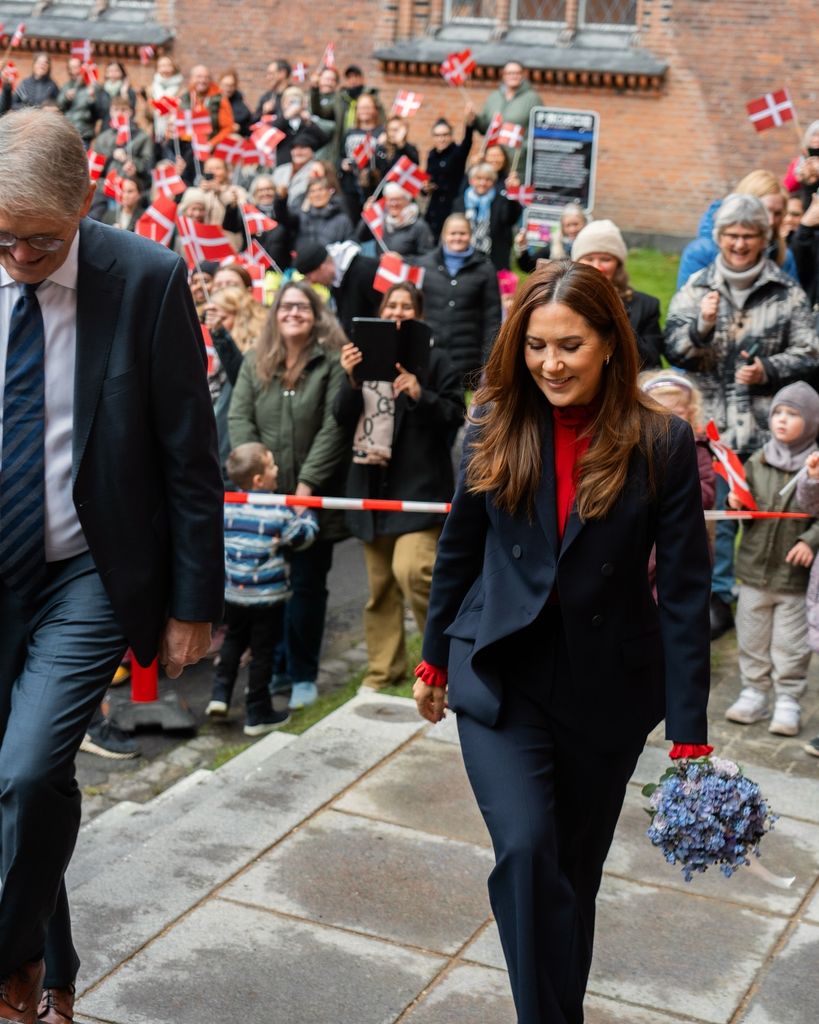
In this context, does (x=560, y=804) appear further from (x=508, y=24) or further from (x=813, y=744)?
(x=508, y=24)

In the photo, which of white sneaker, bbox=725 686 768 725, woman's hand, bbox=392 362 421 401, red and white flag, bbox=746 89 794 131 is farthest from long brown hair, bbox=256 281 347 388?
red and white flag, bbox=746 89 794 131

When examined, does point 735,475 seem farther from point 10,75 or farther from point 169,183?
point 10,75

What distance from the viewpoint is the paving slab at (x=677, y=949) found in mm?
4551

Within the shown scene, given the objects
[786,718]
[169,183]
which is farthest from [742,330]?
[169,183]

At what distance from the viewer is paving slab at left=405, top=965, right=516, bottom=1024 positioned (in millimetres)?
4352

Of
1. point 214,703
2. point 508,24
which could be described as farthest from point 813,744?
point 508,24

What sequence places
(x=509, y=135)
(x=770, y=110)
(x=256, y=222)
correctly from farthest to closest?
(x=509, y=135), (x=770, y=110), (x=256, y=222)

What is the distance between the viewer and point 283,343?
329 inches

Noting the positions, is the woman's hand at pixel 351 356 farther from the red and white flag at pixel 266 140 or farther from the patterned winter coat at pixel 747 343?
the red and white flag at pixel 266 140

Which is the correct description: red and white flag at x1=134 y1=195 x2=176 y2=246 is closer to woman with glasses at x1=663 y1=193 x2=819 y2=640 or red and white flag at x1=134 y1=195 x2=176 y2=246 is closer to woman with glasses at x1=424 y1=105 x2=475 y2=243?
woman with glasses at x1=663 y1=193 x2=819 y2=640

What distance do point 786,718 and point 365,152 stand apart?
34.5ft

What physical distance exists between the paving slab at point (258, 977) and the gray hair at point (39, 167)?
85.7 inches


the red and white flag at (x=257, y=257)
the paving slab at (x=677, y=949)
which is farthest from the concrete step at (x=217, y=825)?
the red and white flag at (x=257, y=257)

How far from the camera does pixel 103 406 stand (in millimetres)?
3688
